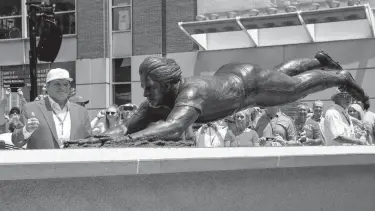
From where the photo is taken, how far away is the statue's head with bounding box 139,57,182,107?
5250 millimetres

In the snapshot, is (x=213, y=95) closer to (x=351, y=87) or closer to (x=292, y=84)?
(x=292, y=84)

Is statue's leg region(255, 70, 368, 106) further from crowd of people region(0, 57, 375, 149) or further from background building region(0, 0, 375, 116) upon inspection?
background building region(0, 0, 375, 116)

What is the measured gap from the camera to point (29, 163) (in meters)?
2.95

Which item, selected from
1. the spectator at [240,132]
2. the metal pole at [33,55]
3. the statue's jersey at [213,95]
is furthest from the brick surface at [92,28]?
the statue's jersey at [213,95]

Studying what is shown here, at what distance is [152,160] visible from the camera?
11.7 feet

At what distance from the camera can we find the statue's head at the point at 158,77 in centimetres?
525

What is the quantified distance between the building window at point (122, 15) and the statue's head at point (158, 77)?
16.6m

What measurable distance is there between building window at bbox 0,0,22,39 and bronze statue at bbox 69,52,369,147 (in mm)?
17454

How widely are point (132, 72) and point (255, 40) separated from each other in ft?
12.8

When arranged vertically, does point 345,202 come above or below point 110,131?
below

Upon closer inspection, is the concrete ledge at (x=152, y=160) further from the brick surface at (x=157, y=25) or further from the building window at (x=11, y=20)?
the building window at (x=11, y=20)

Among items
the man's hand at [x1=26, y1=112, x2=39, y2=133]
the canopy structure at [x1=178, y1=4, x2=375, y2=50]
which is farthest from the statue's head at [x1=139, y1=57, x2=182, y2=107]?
the canopy structure at [x1=178, y1=4, x2=375, y2=50]

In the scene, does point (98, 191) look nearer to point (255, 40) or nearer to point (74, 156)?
point (74, 156)

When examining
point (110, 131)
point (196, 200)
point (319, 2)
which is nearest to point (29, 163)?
point (196, 200)
